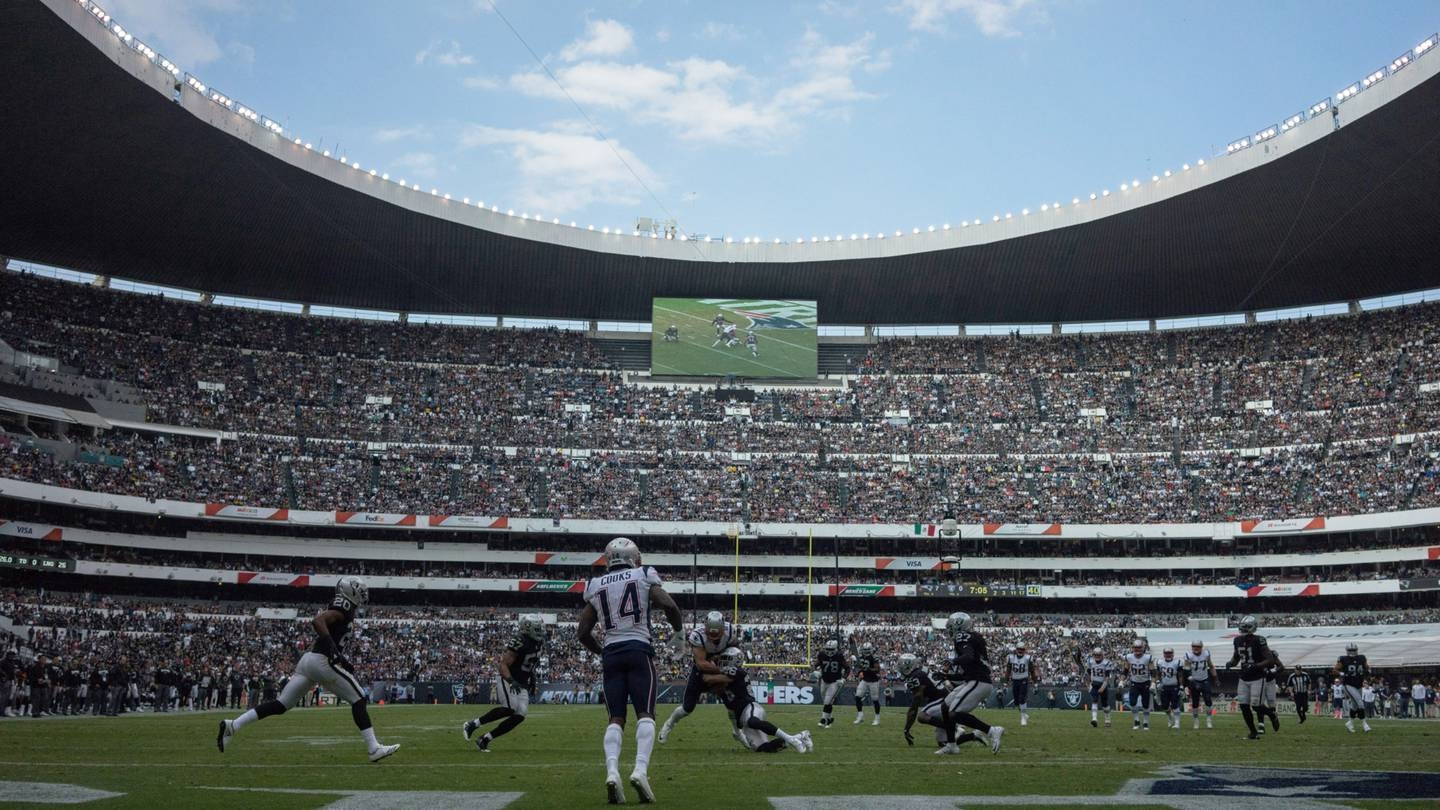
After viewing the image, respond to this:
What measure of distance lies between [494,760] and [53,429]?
5566 centimetres

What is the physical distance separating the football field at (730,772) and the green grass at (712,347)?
56280mm

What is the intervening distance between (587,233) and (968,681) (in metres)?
56.6

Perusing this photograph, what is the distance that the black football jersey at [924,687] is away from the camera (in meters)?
18.9

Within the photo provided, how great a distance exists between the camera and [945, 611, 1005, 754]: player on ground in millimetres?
17109

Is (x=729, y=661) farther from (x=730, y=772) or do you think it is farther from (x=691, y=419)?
(x=691, y=419)

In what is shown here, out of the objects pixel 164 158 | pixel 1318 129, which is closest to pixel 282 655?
pixel 164 158

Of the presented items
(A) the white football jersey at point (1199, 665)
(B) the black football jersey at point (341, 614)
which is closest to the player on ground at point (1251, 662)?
(A) the white football jersey at point (1199, 665)

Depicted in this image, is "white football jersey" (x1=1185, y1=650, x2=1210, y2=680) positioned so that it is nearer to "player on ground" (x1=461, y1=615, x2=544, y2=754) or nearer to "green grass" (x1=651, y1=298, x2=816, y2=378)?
"player on ground" (x1=461, y1=615, x2=544, y2=754)

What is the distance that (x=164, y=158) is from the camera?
55.0 m

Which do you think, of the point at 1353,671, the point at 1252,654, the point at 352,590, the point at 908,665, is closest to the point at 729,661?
the point at 908,665

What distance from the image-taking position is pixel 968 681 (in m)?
17.4

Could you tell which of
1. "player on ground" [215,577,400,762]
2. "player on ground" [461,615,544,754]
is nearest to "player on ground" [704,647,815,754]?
"player on ground" [461,615,544,754]

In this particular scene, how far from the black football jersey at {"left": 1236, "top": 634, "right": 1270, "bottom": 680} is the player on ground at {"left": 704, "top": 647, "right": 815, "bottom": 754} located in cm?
968

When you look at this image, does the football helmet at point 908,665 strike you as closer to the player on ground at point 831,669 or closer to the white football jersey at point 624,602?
the player on ground at point 831,669
